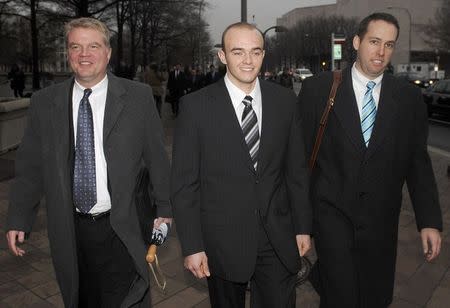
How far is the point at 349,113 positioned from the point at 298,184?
1.57ft

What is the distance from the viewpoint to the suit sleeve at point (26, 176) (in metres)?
2.56

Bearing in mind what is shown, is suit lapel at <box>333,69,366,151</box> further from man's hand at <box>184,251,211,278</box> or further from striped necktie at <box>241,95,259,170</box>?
man's hand at <box>184,251,211,278</box>

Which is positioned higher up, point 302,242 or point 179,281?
point 302,242

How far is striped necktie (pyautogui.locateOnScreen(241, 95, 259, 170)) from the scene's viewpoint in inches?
89.5

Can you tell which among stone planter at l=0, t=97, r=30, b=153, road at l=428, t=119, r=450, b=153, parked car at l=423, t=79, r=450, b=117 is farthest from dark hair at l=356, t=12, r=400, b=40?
parked car at l=423, t=79, r=450, b=117

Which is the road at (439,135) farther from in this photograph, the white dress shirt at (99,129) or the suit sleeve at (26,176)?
the suit sleeve at (26,176)

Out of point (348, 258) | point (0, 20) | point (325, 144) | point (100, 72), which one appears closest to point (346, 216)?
point (348, 258)

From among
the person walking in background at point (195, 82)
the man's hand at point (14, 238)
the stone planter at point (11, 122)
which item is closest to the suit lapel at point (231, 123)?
the man's hand at point (14, 238)

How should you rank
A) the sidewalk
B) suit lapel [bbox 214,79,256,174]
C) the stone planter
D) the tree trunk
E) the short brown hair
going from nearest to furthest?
1. suit lapel [bbox 214,79,256,174]
2. the short brown hair
3. the sidewalk
4. the stone planter
5. the tree trunk

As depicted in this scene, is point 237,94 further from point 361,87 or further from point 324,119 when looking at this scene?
point 361,87

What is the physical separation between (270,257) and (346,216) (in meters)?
0.51

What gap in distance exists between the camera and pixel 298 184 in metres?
2.38

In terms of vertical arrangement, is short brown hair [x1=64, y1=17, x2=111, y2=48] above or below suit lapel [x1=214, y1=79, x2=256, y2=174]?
above

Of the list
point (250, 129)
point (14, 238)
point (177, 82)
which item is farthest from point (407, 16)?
point (14, 238)
